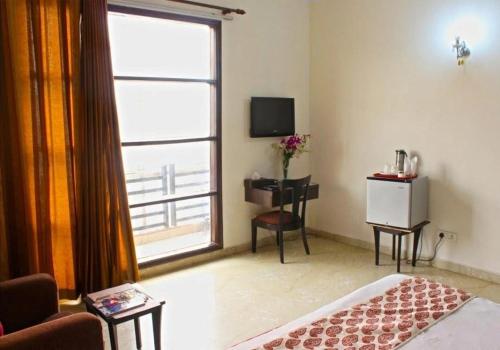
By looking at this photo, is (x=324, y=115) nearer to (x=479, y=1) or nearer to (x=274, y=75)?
(x=274, y=75)

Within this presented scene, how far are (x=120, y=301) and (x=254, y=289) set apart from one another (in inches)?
58.8

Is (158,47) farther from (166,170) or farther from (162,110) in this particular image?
(166,170)

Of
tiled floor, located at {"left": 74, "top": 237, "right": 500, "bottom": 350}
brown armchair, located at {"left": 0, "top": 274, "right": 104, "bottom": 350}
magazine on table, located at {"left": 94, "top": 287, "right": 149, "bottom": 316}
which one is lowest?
tiled floor, located at {"left": 74, "top": 237, "right": 500, "bottom": 350}

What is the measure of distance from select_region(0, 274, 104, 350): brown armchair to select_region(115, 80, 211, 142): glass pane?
5.78 feet

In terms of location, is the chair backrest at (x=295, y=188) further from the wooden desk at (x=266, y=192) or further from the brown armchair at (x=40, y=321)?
the brown armchair at (x=40, y=321)

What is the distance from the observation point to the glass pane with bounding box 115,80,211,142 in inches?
153

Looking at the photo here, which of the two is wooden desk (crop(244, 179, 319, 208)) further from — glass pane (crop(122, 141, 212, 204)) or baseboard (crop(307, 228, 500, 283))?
baseboard (crop(307, 228, 500, 283))

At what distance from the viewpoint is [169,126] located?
4191mm

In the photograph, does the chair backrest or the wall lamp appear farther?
the chair backrest

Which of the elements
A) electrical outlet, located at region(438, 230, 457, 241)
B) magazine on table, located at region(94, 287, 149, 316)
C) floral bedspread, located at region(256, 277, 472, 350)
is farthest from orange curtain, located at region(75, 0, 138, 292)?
electrical outlet, located at region(438, 230, 457, 241)

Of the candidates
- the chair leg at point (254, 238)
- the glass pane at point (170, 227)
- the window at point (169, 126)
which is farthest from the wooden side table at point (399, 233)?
the glass pane at point (170, 227)

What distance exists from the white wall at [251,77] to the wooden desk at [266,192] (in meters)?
0.10

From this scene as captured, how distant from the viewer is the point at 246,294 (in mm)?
3643

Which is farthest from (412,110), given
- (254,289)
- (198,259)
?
(198,259)
